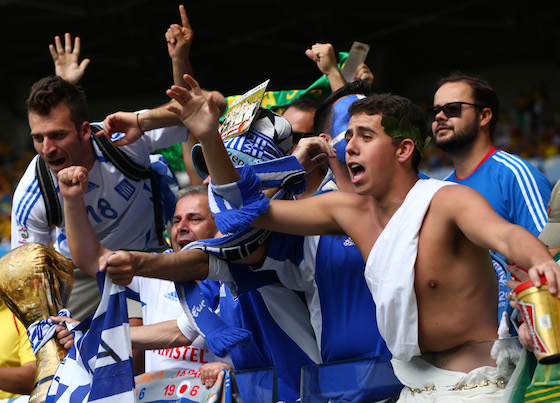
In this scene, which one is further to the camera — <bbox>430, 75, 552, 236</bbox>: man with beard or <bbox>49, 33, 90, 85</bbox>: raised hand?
<bbox>49, 33, 90, 85</bbox>: raised hand

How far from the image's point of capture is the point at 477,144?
3.51 m

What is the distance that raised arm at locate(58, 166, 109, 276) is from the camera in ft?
9.89

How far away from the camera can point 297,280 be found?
2689 millimetres

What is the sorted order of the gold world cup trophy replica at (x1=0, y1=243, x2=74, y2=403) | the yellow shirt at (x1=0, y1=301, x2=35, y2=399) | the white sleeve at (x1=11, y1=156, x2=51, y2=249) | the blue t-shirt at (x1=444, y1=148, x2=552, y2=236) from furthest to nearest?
the white sleeve at (x1=11, y1=156, x2=51, y2=249) → the yellow shirt at (x1=0, y1=301, x2=35, y2=399) → the blue t-shirt at (x1=444, y1=148, x2=552, y2=236) → the gold world cup trophy replica at (x1=0, y1=243, x2=74, y2=403)

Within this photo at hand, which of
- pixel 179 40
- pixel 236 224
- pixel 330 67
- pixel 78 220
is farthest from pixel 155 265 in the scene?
pixel 330 67

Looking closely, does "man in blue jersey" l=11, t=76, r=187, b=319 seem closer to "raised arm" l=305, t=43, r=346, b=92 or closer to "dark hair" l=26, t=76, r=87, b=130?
"dark hair" l=26, t=76, r=87, b=130

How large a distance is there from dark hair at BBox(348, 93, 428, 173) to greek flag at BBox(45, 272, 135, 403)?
3.24 feet

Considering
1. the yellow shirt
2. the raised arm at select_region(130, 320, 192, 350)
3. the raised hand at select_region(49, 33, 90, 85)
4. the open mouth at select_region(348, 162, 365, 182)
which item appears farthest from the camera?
the raised hand at select_region(49, 33, 90, 85)

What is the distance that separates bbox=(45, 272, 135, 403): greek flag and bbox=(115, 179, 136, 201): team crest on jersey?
1351mm

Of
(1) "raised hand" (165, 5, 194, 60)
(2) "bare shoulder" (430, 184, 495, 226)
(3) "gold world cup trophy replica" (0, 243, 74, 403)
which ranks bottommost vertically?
(3) "gold world cup trophy replica" (0, 243, 74, 403)

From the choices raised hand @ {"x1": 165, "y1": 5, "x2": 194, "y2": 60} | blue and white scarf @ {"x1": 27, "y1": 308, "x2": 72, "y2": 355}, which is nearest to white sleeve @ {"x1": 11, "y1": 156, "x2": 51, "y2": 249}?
raised hand @ {"x1": 165, "y1": 5, "x2": 194, "y2": 60}

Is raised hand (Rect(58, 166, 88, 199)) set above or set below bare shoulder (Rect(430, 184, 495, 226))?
above

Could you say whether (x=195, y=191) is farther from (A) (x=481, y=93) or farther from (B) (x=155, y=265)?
(A) (x=481, y=93)

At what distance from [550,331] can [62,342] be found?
1714 mm
